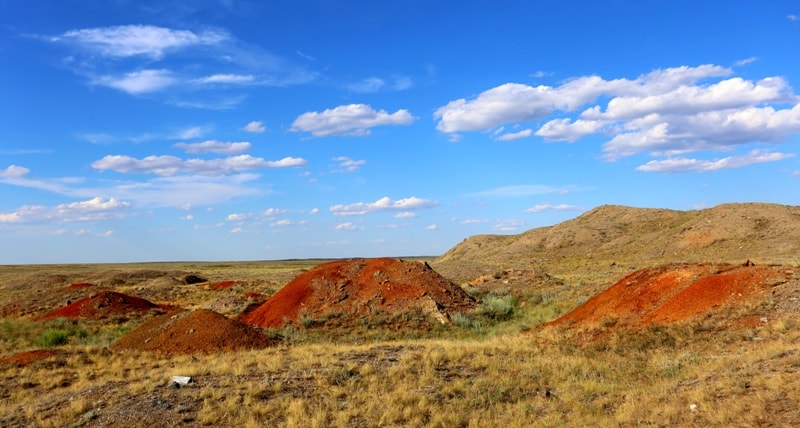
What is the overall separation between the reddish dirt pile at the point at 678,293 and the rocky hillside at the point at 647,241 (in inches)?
883

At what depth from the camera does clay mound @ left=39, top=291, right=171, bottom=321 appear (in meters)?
30.1

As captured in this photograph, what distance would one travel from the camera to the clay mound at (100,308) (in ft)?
98.6

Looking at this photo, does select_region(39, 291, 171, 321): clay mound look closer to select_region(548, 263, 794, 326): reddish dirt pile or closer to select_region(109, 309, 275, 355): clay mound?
select_region(109, 309, 275, 355): clay mound

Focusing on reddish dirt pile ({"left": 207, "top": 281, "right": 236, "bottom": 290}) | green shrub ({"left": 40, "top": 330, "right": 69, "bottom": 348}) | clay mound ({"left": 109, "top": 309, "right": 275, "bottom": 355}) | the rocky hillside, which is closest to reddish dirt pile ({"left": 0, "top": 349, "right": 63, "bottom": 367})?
clay mound ({"left": 109, "top": 309, "right": 275, "bottom": 355})

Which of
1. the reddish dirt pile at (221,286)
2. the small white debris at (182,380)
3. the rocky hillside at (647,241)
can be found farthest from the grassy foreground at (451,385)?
the reddish dirt pile at (221,286)

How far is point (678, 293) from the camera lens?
683 inches

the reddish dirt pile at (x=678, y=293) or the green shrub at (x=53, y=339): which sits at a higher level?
the reddish dirt pile at (x=678, y=293)

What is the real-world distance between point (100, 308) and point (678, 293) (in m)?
30.3

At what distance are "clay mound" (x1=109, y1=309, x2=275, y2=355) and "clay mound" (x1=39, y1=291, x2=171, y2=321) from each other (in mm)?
12451

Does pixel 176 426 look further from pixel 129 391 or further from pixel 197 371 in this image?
pixel 197 371

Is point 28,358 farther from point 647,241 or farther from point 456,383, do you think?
point 647,241

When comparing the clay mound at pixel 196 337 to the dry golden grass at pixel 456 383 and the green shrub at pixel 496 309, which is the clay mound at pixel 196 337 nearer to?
the dry golden grass at pixel 456 383

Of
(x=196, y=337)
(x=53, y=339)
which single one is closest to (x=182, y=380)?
(x=196, y=337)

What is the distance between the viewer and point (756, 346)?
11.8 meters
